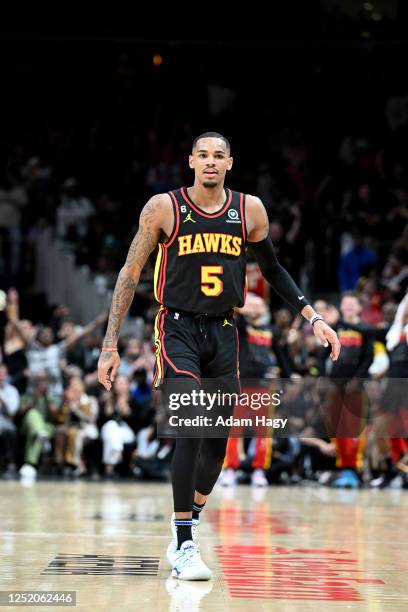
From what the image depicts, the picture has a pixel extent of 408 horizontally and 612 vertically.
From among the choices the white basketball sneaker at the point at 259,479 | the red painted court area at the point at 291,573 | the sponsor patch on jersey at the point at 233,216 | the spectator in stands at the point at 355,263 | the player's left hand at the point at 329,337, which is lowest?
the red painted court area at the point at 291,573

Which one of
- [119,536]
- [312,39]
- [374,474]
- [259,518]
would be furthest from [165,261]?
[312,39]

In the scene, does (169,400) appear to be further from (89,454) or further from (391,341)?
(89,454)

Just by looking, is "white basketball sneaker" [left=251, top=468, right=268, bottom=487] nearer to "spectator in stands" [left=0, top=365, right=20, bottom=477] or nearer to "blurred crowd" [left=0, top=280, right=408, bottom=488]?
"blurred crowd" [left=0, top=280, right=408, bottom=488]

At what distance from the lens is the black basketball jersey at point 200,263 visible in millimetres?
6148

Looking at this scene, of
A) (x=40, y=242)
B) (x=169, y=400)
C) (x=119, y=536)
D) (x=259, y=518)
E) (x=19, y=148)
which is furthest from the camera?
(x=19, y=148)

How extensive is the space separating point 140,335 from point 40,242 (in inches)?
120

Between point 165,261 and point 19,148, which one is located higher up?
point 19,148

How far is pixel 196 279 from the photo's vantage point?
6.15 meters

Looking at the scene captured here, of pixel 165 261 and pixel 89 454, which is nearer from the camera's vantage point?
pixel 165 261

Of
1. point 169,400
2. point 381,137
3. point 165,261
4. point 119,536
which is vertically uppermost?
point 381,137

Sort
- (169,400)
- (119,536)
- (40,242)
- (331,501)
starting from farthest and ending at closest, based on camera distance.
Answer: (40,242)
(331,501)
(119,536)
(169,400)

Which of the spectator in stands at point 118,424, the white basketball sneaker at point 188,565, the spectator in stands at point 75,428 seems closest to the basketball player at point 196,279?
the white basketball sneaker at point 188,565

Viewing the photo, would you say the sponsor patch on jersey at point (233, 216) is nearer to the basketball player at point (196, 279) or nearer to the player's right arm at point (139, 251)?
the basketball player at point (196, 279)

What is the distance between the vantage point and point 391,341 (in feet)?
37.6
